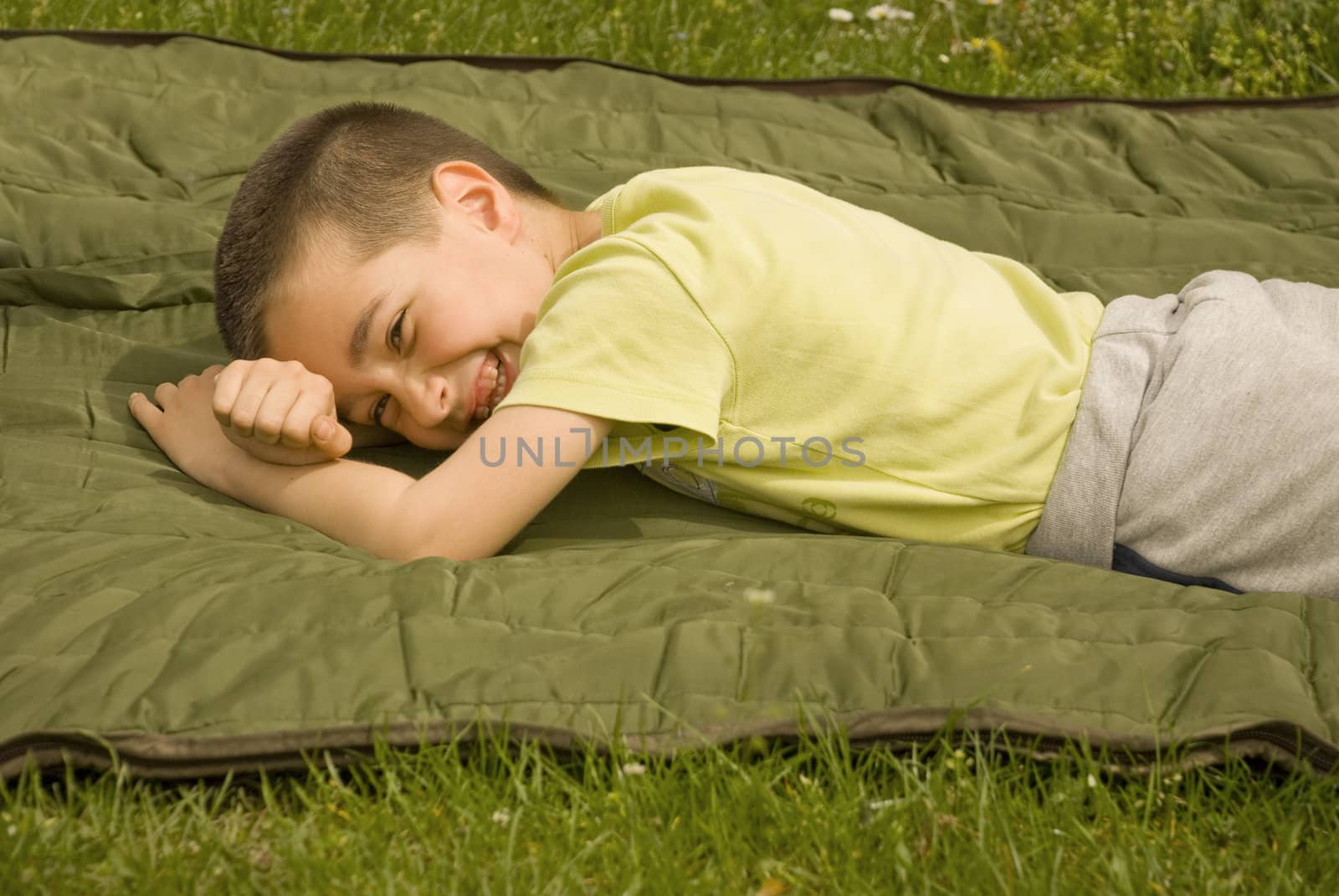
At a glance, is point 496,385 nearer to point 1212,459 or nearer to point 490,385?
point 490,385

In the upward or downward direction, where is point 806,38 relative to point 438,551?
upward

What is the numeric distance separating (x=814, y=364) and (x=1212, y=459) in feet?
1.76

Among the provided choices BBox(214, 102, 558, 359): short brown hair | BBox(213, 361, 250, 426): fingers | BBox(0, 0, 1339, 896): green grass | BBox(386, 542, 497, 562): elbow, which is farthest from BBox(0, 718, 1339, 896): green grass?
BBox(214, 102, 558, 359): short brown hair

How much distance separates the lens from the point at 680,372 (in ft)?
6.05

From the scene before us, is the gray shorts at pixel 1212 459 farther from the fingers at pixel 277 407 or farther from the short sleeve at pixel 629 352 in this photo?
the fingers at pixel 277 407

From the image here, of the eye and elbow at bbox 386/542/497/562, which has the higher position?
the eye

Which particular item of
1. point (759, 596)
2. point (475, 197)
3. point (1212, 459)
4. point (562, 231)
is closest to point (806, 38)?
point (562, 231)

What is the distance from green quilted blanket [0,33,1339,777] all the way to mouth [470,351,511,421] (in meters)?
0.20

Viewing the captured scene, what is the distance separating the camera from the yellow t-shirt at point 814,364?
1.85 m

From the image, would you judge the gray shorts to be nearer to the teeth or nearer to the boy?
the boy

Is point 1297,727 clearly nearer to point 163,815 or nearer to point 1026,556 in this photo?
point 1026,556

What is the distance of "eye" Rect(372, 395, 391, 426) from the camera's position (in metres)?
2.03

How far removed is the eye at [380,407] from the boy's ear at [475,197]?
28 cm

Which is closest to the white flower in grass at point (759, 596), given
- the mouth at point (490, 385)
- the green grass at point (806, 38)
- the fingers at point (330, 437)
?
the mouth at point (490, 385)
